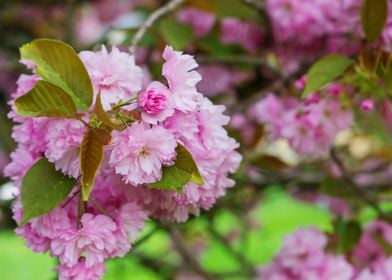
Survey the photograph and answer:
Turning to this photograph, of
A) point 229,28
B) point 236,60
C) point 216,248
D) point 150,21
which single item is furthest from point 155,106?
point 216,248

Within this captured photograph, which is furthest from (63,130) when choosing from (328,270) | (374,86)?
(328,270)

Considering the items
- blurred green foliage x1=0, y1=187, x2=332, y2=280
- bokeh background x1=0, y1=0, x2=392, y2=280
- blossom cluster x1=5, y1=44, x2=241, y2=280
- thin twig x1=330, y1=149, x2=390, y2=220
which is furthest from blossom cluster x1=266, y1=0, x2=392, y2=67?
blurred green foliage x1=0, y1=187, x2=332, y2=280

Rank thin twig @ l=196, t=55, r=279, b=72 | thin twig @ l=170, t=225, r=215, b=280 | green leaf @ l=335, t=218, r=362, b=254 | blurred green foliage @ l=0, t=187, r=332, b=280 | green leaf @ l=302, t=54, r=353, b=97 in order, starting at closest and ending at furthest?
green leaf @ l=302, t=54, r=353, b=97 → green leaf @ l=335, t=218, r=362, b=254 → thin twig @ l=196, t=55, r=279, b=72 → thin twig @ l=170, t=225, r=215, b=280 → blurred green foliage @ l=0, t=187, r=332, b=280

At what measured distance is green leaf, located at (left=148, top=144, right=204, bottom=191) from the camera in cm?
92

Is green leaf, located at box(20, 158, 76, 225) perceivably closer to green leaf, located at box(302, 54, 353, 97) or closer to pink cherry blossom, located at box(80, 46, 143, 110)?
pink cherry blossom, located at box(80, 46, 143, 110)

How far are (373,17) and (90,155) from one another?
64 centimetres

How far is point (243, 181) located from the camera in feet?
5.88

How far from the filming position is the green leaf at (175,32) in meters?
1.63

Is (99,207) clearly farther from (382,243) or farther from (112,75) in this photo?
(382,243)

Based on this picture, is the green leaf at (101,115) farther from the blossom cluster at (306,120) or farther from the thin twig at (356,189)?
the thin twig at (356,189)

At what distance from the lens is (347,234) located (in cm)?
151

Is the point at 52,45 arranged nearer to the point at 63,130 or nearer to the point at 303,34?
the point at 63,130

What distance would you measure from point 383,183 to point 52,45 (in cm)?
147

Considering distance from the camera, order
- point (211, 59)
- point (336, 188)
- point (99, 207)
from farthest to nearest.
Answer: point (211, 59), point (336, 188), point (99, 207)
